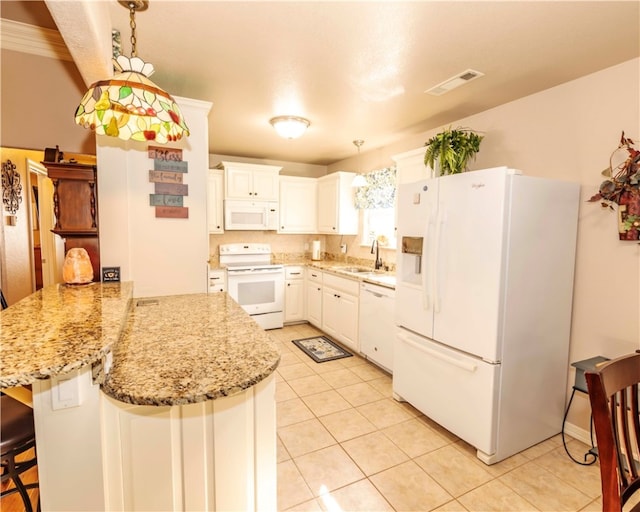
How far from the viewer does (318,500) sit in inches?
68.7

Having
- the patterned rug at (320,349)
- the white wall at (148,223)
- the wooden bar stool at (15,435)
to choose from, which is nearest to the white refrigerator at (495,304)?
the patterned rug at (320,349)

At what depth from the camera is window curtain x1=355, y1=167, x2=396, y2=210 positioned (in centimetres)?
393

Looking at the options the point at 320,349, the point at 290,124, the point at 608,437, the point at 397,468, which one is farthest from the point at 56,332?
the point at 320,349

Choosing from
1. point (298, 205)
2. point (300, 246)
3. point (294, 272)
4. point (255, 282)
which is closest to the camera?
point (255, 282)

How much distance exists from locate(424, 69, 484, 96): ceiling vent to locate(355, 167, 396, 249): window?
4.76ft

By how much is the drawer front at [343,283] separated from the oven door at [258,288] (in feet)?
2.27

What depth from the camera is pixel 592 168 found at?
219 centimetres

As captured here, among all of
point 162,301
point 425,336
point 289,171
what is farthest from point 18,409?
point 289,171

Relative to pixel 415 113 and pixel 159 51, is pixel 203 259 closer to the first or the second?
pixel 159 51

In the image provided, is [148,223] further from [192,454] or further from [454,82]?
[454,82]

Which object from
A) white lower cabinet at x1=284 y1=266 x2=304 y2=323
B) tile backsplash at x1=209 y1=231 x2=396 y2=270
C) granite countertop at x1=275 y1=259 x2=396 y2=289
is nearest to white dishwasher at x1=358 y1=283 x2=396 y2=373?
granite countertop at x1=275 y1=259 x2=396 y2=289

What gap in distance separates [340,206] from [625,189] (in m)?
3.00

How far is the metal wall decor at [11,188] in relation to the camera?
3179mm

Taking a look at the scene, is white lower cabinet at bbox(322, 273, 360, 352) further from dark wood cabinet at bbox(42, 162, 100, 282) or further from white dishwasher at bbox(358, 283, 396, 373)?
dark wood cabinet at bbox(42, 162, 100, 282)
